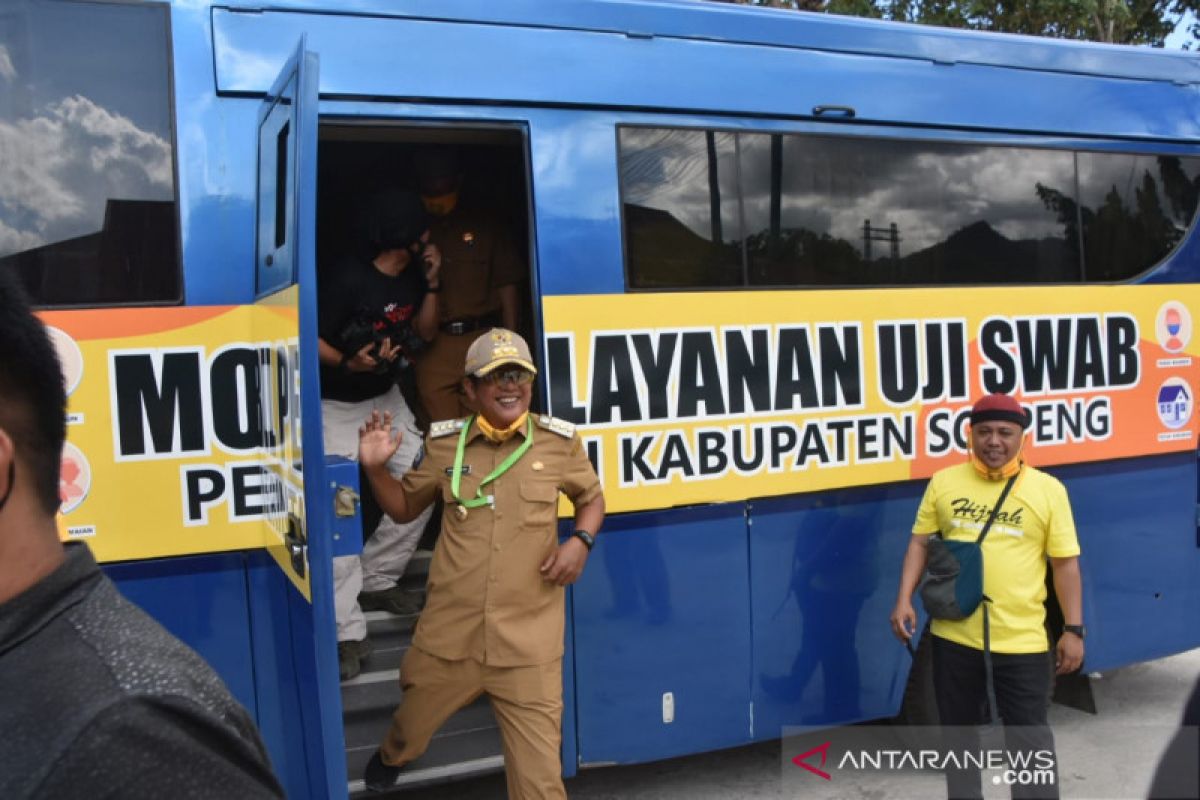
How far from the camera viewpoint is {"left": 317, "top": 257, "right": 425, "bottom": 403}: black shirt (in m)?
3.54

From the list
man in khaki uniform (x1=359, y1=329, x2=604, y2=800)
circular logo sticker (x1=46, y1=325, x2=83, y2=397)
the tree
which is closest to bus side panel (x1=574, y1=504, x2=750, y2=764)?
man in khaki uniform (x1=359, y1=329, x2=604, y2=800)

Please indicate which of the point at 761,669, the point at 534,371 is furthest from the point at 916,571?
the point at 534,371

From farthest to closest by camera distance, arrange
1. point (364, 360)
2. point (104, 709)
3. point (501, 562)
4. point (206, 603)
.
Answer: point (364, 360) → point (501, 562) → point (206, 603) → point (104, 709)

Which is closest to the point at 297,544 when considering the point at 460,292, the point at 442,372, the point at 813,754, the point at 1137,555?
the point at 442,372

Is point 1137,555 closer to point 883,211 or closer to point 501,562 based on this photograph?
point 883,211

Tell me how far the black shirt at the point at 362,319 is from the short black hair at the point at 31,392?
2.46 meters

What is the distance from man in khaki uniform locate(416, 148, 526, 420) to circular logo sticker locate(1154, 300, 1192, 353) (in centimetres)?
290

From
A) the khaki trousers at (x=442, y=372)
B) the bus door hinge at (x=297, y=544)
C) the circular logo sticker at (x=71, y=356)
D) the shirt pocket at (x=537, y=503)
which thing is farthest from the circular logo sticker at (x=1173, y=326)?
the circular logo sticker at (x=71, y=356)

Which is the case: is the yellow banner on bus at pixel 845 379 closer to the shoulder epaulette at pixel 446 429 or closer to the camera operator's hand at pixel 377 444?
the shoulder epaulette at pixel 446 429

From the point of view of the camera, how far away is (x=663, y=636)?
11.2 feet

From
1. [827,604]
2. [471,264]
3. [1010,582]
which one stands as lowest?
[827,604]

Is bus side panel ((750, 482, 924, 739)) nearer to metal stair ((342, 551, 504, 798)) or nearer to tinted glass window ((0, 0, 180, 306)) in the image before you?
metal stair ((342, 551, 504, 798))

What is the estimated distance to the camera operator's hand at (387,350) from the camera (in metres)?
3.49

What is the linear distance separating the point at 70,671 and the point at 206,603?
2065 millimetres
